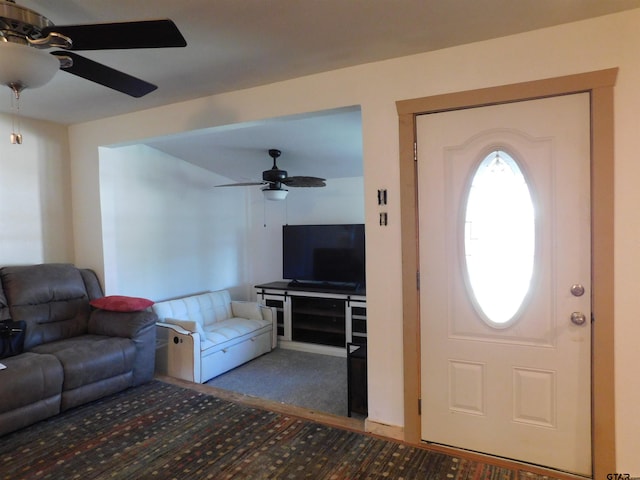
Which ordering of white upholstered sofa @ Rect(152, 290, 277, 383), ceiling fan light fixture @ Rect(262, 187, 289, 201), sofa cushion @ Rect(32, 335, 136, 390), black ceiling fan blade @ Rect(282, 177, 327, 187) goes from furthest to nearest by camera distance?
ceiling fan light fixture @ Rect(262, 187, 289, 201) → black ceiling fan blade @ Rect(282, 177, 327, 187) → white upholstered sofa @ Rect(152, 290, 277, 383) → sofa cushion @ Rect(32, 335, 136, 390)

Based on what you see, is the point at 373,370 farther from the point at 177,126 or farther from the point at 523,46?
the point at 177,126

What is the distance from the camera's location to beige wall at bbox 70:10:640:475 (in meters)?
2.01

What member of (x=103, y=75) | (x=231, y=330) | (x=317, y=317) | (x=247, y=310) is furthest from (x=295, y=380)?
(x=103, y=75)

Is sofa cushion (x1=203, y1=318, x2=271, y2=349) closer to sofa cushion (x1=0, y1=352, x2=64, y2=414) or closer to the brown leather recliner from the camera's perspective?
the brown leather recliner

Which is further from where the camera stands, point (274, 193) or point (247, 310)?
point (247, 310)

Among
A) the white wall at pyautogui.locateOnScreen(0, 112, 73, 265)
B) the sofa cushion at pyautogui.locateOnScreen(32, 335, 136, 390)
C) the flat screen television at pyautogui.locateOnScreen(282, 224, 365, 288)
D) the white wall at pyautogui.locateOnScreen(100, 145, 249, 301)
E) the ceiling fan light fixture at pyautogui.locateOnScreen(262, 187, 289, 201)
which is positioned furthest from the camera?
the flat screen television at pyautogui.locateOnScreen(282, 224, 365, 288)

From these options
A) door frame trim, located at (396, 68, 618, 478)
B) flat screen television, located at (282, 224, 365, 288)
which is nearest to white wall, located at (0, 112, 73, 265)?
flat screen television, located at (282, 224, 365, 288)

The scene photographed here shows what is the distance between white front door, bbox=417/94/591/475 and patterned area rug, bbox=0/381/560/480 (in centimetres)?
26

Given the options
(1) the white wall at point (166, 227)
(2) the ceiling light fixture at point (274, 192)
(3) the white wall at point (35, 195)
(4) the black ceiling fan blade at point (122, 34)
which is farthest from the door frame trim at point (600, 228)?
(3) the white wall at point (35, 195)

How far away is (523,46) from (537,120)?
1.32ft

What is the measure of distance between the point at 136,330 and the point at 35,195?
5.58 ft

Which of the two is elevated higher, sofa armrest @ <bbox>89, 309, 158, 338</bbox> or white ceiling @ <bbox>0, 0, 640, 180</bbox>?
white ceiling @ <bbox>0, 0, 640, 180</bbox>

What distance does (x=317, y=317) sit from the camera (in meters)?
5.28

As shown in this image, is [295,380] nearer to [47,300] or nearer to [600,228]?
[47,300]
